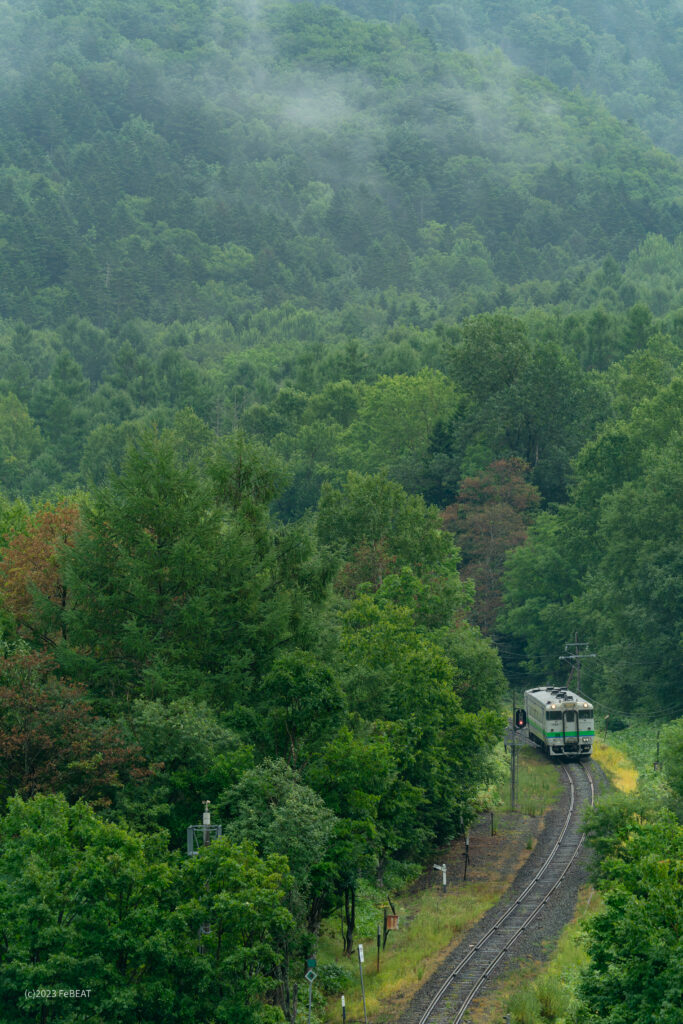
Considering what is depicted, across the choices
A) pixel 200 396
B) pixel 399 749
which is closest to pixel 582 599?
pixel 399 749

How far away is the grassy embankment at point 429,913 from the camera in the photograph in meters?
40.8

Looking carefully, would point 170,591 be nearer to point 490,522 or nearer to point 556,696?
point 556,696

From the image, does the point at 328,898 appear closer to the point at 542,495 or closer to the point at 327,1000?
the point at 327,1000

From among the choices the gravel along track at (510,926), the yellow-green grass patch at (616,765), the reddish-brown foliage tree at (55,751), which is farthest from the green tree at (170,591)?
the yellow-green grass patch at (616,765)

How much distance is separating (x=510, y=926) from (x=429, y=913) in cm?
310

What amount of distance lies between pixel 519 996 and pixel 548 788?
29216 millimetres

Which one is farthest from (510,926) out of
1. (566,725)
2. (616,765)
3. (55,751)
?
(566,725)

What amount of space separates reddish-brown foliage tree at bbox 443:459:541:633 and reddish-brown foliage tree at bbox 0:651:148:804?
63464 mm

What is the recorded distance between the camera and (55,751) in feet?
132

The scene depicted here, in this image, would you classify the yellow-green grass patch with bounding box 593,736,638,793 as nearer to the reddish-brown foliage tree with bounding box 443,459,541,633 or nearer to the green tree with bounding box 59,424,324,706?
the green tree with bounding box 59,424,324,706

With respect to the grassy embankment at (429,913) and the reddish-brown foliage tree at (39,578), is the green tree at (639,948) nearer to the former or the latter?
the grassy embankment at (429,913)

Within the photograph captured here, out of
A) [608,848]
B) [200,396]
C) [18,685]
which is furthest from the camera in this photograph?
[200,396]

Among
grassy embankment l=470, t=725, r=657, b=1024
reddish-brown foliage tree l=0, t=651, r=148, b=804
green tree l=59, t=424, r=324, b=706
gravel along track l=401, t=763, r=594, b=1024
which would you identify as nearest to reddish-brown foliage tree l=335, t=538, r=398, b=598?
gravel along track l=401, t=763, r=594, b=1024

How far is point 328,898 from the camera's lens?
43.1 meters
